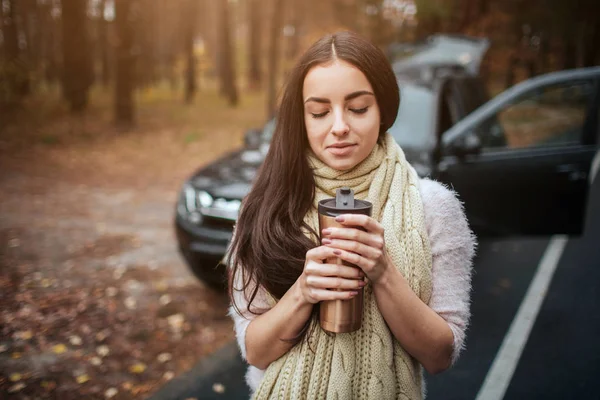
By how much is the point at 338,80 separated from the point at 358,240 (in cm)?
→ 52

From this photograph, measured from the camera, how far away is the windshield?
4906 millimetres

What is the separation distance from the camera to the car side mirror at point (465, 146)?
4641 mm

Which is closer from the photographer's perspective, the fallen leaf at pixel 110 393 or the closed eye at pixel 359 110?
the closed eye at pixel 359 110

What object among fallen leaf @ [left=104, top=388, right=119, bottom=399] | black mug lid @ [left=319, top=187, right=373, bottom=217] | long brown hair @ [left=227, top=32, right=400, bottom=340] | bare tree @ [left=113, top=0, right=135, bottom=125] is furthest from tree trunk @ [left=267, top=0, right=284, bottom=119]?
black mug lid @ [left=319, top=187, right=373, bottom=217]

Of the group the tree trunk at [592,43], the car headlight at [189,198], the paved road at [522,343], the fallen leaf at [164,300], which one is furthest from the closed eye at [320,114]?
the tree trunk at [592,43]

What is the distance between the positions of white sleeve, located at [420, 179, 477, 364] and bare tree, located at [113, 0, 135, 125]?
14.1 metres

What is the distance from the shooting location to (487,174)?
4.84 metres

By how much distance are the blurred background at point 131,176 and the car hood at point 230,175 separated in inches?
1.4

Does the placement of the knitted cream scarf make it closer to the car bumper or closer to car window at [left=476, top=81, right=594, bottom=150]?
the car bumper

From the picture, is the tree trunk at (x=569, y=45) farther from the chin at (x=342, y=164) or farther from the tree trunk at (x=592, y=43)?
the chin at (x=342, y=164)

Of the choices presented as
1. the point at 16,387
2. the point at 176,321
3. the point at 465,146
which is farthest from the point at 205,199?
the point at 465,146

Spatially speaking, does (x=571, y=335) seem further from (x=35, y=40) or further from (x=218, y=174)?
(x=35, y=40)

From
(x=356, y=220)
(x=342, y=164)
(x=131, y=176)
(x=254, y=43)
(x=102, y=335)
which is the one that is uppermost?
(x=254, y=43)

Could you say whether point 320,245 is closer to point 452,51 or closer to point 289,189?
point 289,189
